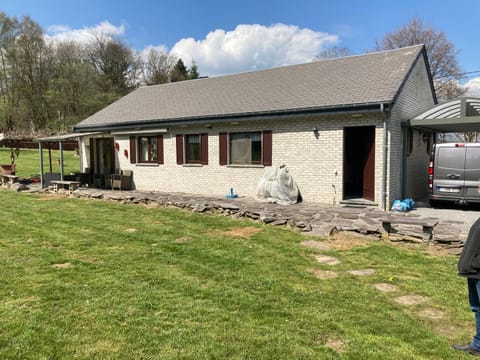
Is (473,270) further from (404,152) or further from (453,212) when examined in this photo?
(404,152)

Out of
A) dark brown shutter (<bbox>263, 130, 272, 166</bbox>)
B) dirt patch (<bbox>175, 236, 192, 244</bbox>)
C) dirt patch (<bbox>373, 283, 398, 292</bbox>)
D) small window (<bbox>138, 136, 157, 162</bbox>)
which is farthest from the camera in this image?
small window (<bbox>138, 136, 157, 162</bbox>)

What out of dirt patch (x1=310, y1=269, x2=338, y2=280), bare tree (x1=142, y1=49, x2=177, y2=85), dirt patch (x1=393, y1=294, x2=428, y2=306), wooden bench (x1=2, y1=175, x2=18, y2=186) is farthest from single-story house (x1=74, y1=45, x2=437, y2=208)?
bare tree (x1=142, y1=49, x2=177, y2=85)

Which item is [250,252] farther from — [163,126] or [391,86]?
[163,126]

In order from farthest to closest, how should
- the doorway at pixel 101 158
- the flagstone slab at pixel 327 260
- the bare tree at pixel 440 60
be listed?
the bare tree at pixel 440 60 < the doorway at pixel 101 158 < the flagstone slab at pixel 327 260

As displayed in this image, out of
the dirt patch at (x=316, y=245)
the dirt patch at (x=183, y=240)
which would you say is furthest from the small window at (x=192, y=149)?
the dirt patch at (x=316, y=245)

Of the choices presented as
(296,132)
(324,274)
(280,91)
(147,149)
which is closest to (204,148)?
(147,149)

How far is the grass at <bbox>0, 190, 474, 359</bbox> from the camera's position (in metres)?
3.04

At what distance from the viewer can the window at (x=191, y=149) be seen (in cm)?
1348

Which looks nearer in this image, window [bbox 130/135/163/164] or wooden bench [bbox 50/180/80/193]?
wooden bench [bbox 50/180/80/193]

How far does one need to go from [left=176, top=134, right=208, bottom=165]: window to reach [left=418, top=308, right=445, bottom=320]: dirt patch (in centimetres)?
1035

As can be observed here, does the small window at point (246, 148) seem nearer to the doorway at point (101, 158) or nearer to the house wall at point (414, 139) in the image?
the house wall at point (414, 139)

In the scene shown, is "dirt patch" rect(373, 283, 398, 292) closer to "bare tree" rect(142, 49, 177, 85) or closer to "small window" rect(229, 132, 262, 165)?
"small window" rect(229, 132, 262, 165)

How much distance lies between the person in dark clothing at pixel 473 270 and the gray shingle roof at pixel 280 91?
23.8 feet

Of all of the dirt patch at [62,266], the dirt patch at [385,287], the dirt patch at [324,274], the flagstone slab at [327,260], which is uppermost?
the dirt patch at [62,266]
